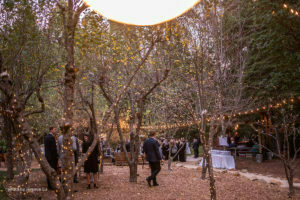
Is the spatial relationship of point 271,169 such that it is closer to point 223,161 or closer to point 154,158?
point 223,161

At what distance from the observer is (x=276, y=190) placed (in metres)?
7.52

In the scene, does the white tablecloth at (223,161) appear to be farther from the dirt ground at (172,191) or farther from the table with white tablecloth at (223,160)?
the dirt ground at (172,191)

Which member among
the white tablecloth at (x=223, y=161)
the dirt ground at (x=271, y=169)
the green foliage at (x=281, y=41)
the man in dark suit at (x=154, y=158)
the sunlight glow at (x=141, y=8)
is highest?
the green foliage at (x=281, y=41)

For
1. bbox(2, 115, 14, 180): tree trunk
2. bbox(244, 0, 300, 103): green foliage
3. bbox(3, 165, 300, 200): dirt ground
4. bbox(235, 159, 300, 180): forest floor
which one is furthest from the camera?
bbox(235, 159, 300, 180): forest floor

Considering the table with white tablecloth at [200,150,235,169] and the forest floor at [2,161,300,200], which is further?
the table with white tablecloth at [200,150,235,169]

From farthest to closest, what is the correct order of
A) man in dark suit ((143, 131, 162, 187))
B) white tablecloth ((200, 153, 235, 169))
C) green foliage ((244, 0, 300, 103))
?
1. white tablecloth ((200, 153, 235, 169))
2. green foliage ((244, 0, 300, 103))
3. man in dark suit ((143, 131, 162, 187))

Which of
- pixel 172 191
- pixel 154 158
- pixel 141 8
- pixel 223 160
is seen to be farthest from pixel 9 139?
pixel 223 160

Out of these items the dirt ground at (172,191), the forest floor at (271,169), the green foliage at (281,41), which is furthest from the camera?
the forest floor at (271,169)

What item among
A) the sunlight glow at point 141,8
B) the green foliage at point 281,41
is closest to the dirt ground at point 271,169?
the green foliage at point 281,41

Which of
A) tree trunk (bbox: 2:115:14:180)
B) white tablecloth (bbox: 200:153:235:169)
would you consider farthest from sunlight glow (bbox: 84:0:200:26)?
white tablecloth (bbox: 200:153:235:169)

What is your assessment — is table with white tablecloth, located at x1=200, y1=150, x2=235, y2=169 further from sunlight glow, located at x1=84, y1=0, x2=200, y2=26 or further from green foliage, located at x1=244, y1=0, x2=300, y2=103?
sunlight glow, located at x1=84, y1=0, x2=200, y2=26

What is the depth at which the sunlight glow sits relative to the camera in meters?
1.61

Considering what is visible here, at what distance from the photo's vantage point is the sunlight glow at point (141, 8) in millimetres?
A: 1613

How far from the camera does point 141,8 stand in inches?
64.6
